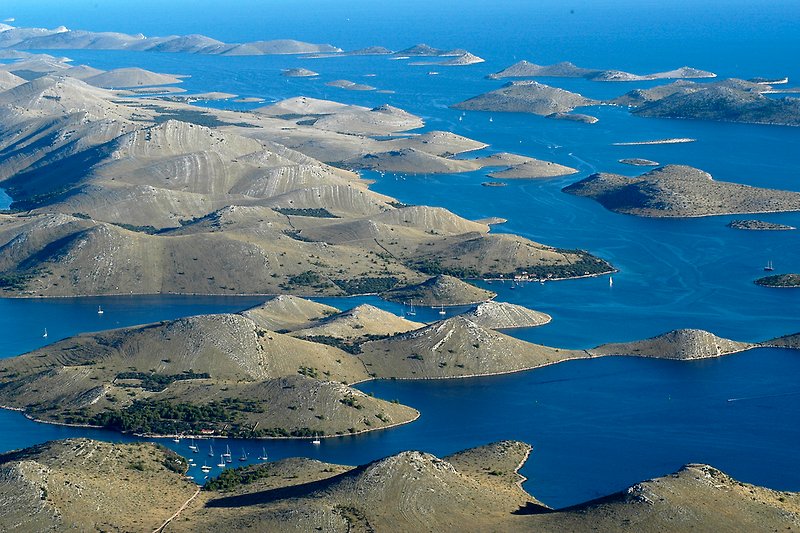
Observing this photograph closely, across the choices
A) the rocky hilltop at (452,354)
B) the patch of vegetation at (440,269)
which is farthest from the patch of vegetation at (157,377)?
the patch of vegetation at (440,269)

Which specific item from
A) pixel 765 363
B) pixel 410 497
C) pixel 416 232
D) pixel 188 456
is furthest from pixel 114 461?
pixel 416 232

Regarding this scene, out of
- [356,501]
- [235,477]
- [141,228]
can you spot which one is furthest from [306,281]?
[356,501]

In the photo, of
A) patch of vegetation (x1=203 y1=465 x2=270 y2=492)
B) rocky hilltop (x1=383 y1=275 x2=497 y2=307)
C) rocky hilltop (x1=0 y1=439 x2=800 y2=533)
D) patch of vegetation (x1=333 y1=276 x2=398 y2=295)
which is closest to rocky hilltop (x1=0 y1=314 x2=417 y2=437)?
patch of vegetation (x1=203 y1=465 x2=270 y2=492)

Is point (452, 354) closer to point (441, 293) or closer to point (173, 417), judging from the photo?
point (441, 293)

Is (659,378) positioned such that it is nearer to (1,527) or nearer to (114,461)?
(114,461)

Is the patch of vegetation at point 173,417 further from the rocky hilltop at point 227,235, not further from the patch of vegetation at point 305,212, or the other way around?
the patch of vegetation at point 305,212

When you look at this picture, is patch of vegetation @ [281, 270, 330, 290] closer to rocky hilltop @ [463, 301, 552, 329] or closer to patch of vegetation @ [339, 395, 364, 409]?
rocky hilltop @ [463, 301, 552, 329]
